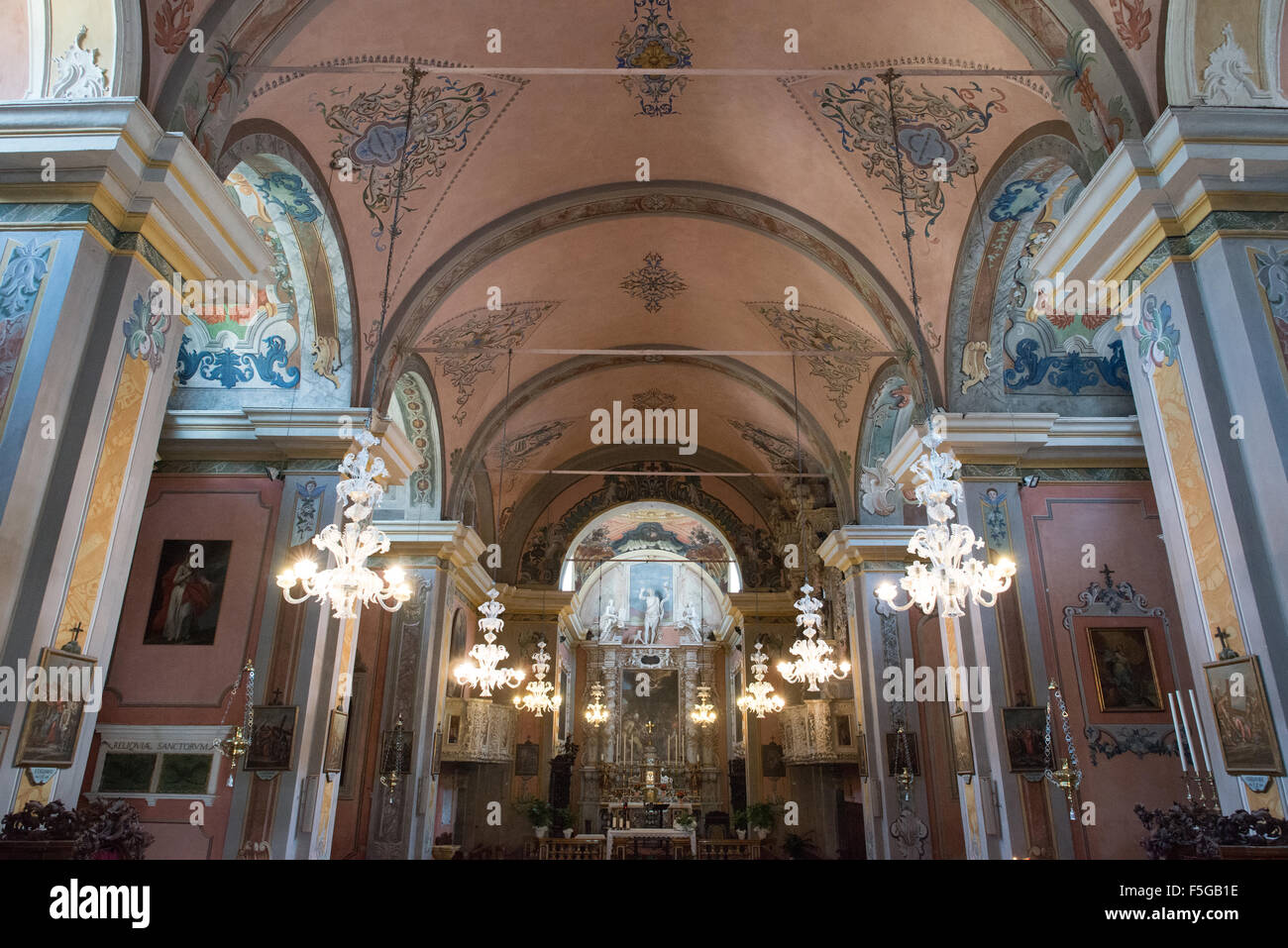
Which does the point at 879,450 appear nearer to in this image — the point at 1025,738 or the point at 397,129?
the point at 1025,738

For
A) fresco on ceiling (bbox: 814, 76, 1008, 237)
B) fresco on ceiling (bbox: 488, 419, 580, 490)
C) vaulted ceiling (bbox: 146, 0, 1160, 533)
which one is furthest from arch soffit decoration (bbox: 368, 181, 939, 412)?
fresco on ceiling (bbox: 488, 419, 580, 490)

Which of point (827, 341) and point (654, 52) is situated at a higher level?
point (654, 52)

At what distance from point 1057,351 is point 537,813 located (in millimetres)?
11010

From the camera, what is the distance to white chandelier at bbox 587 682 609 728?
63.6 feet

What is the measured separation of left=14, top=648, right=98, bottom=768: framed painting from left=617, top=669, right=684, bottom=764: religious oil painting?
59.7 ft

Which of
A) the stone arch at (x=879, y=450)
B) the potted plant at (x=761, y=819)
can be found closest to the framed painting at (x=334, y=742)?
the stone arch at (x=879, y=450)

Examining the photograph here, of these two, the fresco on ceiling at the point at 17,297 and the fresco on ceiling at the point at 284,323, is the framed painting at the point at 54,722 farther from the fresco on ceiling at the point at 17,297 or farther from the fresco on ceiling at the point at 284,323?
the fresco on ceiling at the point at 284,323

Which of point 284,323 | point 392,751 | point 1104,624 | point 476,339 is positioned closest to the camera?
point 1104,624

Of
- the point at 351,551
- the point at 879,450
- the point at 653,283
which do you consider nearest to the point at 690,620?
the point at 879,450

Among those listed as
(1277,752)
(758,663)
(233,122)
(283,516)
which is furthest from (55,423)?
(758,663)

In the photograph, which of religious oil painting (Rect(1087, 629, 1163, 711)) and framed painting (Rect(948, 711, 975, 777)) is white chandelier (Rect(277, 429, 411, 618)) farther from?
religious oil painting (Rect(1087, 629, 1163, 711))

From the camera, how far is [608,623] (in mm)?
23312

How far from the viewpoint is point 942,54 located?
603cm

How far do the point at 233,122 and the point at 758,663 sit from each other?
10928 millimetres
